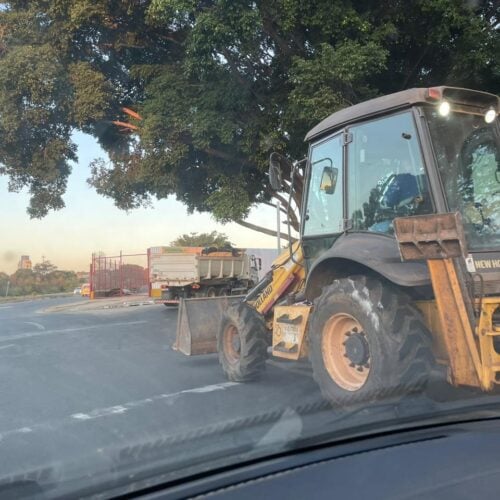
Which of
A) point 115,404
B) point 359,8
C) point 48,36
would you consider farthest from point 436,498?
point 48,36

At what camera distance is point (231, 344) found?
7.62 m

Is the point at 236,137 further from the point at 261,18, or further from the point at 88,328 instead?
the point at 88,328

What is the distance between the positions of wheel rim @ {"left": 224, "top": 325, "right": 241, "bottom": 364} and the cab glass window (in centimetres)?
262

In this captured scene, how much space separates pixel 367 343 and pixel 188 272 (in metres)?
16.6

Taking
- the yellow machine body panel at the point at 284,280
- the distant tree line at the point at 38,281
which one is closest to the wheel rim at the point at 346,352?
the yellow machine body panel at the point at 284,280

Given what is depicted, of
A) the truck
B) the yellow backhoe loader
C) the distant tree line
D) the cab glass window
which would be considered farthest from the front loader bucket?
the distant tree line

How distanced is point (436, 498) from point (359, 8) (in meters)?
12.2

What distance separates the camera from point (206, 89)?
13.7 m

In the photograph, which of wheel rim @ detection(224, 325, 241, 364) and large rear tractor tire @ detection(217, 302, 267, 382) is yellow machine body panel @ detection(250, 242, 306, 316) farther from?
wheel rim @ detection(224, 325, 241, 364)

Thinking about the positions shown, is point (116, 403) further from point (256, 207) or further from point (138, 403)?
point (256, 207)

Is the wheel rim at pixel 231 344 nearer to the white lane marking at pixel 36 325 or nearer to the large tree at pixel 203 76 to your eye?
the large tree at pixel 203 76

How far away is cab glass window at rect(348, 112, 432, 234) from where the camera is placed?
4.92m

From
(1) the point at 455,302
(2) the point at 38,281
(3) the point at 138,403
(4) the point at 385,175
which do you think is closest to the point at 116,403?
(3) the point at 138,403

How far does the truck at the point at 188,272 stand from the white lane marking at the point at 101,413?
13.2 metres
